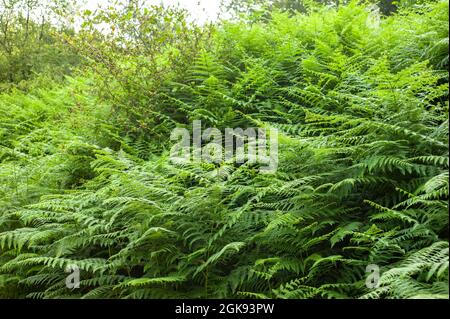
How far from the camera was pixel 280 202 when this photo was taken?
3.67 m

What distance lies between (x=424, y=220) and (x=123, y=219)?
2479 mm

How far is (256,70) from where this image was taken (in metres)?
5.64

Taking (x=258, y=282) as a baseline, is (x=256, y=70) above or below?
above

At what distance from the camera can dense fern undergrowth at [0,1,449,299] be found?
3.12 metres

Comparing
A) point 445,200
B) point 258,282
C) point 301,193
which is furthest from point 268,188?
point 445,200

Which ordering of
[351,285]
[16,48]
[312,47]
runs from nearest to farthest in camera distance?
[351,285]
[312,47]
[16,48]

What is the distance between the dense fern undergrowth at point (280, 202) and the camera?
312cm

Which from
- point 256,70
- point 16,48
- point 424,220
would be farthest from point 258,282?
A: point 16,48
